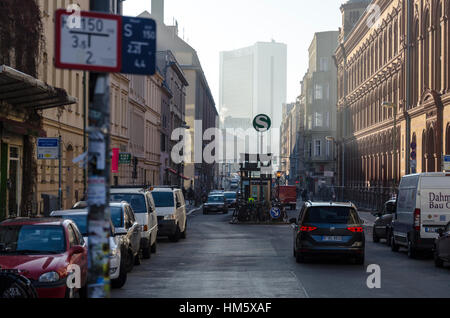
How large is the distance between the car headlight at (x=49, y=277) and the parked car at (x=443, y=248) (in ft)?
34.0

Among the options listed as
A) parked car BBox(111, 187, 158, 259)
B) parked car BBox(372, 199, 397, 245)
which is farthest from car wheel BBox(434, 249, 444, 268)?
parked car BBox(111, 187, 158, 259)

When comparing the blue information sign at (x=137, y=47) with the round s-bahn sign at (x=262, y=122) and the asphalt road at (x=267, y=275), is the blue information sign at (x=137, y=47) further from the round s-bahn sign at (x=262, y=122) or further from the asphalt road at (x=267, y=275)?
the round s-bahn sign at (x=262, y=122)

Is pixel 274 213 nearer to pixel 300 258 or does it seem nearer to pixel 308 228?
pixel 300 258

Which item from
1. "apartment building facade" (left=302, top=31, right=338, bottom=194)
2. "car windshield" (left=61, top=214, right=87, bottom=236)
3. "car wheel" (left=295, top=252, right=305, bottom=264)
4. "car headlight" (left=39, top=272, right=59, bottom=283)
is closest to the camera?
"car headlight" (left=39, top=272, right=59, bottom=283)

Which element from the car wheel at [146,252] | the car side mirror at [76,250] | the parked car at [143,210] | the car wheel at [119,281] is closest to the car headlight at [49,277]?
the car side mirror at [76,250]

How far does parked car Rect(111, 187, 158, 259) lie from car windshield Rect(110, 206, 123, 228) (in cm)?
311

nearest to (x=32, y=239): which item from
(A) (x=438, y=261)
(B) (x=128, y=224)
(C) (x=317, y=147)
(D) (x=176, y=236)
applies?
(B) (x=128, y=224)

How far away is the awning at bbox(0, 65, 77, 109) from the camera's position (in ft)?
68.1

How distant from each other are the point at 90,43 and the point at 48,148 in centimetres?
1657

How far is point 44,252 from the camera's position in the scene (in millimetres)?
11820

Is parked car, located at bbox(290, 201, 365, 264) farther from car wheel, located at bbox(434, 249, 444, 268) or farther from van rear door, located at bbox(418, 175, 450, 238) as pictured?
van rear door, located at bbox(418, 175, 450, 238)

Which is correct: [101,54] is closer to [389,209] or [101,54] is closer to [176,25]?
[389,209]

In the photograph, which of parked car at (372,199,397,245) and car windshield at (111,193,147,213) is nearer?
car windshield at (111,193,147,213)

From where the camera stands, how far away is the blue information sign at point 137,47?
636cm
